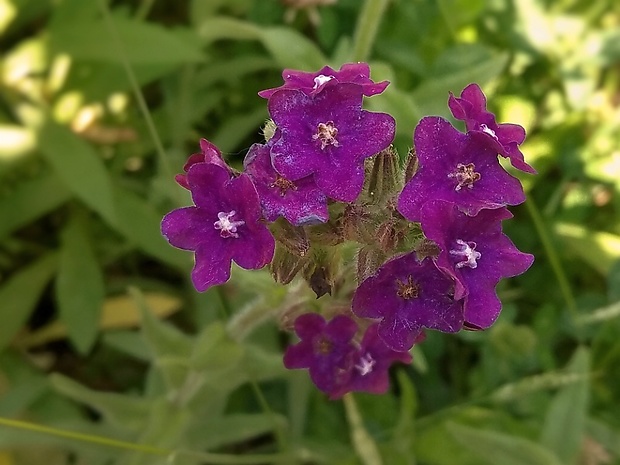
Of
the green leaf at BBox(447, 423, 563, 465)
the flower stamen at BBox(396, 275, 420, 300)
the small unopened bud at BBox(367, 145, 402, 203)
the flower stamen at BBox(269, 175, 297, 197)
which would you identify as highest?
the flower stamen at BBox(269, 175, 297, 197)

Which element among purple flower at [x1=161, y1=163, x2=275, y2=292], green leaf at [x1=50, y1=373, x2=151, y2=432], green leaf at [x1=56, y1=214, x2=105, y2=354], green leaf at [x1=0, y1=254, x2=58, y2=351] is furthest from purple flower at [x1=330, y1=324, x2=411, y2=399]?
green leaf at [x1=0, y1=254, x2=58, y2=351]

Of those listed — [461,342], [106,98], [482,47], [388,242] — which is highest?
[388,242]

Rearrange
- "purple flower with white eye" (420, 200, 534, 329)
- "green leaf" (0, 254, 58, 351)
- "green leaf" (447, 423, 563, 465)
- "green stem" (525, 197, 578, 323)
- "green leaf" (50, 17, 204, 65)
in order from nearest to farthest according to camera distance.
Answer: "purple flower with white eye" (420, 200, 534, 329)
"green leaf" (447, 423, 563, 465)
"green stem" (525, 197, 578, 323)
"green leaf" (50, 17, 204, 65)
"green leaf" (0, 254, 58, 351)

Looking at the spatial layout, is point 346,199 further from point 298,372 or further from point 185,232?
point 298,372

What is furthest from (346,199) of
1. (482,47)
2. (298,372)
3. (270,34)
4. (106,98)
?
(106,98)

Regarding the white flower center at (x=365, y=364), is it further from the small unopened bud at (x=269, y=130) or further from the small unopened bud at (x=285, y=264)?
the small unopened bud at (x=269, y=130)

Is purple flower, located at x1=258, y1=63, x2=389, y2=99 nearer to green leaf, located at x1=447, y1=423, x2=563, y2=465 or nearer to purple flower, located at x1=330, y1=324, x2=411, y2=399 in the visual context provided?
purple flower, located at x1=330, y1=324, x2=411, y2=399

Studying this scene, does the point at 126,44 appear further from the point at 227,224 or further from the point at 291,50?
the point at 227,224
